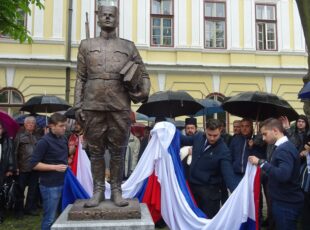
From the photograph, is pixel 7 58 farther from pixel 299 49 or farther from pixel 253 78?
pixel 299 49

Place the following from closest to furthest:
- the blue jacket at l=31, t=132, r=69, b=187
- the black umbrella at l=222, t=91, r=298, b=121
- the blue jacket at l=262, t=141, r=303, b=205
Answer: the blue jacket at l=262, t=141, r=303, b=205
the blue jacket at l=31, t=132, r=69, b=187
the black umbrella at l=222, t=91, r=298, b=121

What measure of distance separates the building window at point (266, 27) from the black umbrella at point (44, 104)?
10161 mm

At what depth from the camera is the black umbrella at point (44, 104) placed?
1024 centimetres

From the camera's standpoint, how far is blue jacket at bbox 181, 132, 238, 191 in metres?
5.15

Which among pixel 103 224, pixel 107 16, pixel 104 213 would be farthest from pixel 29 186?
pixel 107 16

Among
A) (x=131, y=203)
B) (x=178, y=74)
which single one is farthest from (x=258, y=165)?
(x=178, y=74)

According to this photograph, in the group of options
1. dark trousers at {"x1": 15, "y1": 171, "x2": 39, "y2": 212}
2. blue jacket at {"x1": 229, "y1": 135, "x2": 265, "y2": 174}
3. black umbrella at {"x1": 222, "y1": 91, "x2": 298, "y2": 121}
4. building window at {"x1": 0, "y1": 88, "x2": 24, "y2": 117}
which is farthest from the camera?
building window at {"x1": 0, "y1": 88, "x2": 24, "y2": 117}

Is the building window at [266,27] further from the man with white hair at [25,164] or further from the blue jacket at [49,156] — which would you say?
the blue jacket at [49,156]

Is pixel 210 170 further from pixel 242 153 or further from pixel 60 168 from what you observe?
pixel 60 168

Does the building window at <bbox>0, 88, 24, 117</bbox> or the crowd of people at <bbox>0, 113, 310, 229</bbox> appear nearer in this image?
the crowd of people at <bbox>0, 113, 310, 229</bbox>

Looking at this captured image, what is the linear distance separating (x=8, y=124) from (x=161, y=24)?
11264 mm

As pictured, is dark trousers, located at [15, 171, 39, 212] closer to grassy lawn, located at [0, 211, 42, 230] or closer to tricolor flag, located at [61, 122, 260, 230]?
grassy lawn, located at [0, 211, 42, 230]

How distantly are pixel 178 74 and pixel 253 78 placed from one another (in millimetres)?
3153

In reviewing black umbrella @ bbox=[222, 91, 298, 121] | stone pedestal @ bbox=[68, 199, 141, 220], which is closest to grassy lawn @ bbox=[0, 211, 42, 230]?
stone pedestal @ bbox=[68, 199, 141, 220]
